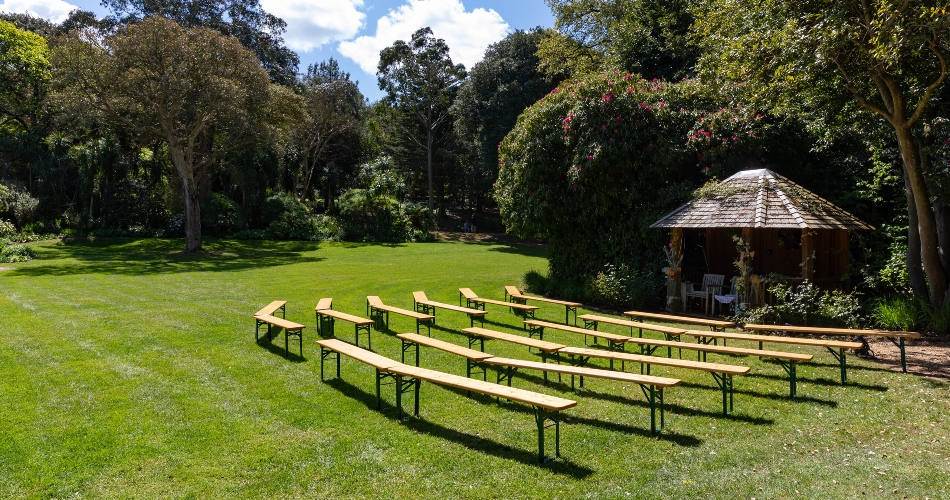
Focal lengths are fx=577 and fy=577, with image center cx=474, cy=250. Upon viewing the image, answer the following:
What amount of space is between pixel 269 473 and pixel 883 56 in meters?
9.93

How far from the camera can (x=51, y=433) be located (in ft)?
19.4

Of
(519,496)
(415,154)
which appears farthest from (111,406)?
(415,154)

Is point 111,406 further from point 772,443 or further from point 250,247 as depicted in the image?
point 250,247

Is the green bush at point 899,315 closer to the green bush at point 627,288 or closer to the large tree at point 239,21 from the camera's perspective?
the green bush at point 627,288

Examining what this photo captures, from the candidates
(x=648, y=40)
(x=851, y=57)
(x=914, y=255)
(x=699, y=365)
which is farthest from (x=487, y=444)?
(x=648, y=40)

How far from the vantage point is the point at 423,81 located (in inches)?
1715

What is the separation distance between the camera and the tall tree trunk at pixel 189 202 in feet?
88.2

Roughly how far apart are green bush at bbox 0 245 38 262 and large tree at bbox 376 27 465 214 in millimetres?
24314

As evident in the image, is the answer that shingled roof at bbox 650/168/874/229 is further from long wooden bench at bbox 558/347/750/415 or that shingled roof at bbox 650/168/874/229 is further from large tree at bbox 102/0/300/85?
large tree at bbox 102/0/300/85

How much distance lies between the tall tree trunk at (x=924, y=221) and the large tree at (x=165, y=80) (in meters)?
23.3

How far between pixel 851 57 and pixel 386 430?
10550mm

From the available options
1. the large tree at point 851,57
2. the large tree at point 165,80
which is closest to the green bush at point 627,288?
the large tree at point 851,57

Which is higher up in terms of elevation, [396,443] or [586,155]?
[586,155]

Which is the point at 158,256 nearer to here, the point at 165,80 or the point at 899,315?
the point at 165,80
